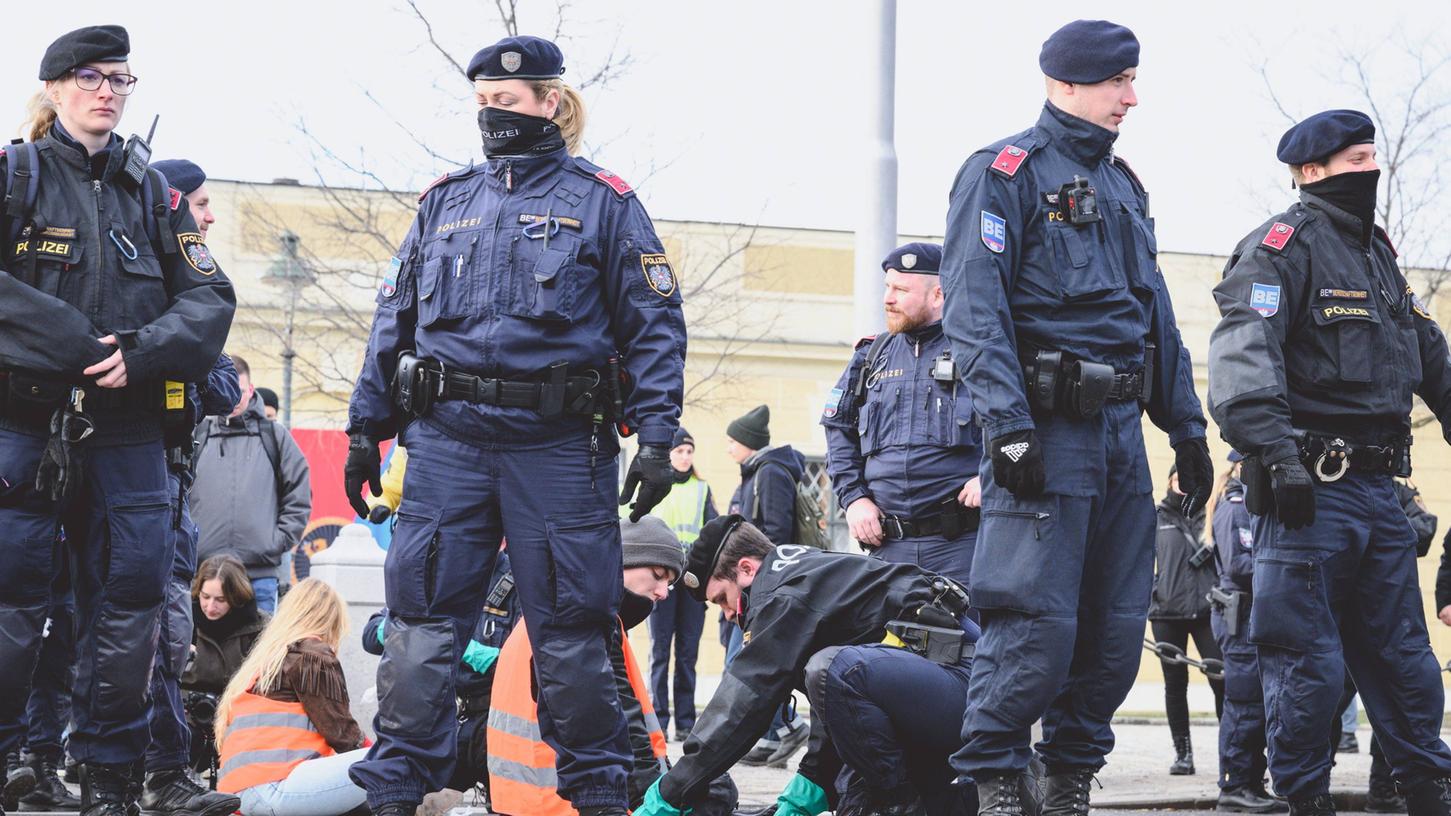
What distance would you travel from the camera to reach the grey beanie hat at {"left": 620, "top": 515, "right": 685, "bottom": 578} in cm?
609

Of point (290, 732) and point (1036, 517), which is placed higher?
point (1036, 517)

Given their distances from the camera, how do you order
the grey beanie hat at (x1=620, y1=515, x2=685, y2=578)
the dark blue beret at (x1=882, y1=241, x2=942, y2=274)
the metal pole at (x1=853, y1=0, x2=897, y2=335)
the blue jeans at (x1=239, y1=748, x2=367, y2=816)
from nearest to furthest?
the grey beanie hat at (x1=620, y1=515, x2=685, y2=578) → the blue jeans at (x1=239, y1=748, x2=367, y2=816) → the dark blue beret at (x1=882, y1=241, x2=942, y2=274) → the metal pole at (x1=853, y1=0, x2=897, y2=335)

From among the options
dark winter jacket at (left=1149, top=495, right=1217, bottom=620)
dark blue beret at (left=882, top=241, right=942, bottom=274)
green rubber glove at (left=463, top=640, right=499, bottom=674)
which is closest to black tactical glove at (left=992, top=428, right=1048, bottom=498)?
dark blue beret at (left=882, top=241, right=942, bottom=274)

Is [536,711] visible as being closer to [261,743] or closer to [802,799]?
[802,799]

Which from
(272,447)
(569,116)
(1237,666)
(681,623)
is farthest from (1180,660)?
(569,116)

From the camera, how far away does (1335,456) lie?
5.62 metres

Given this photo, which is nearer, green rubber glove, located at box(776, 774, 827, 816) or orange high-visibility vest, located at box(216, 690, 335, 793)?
green rubber glove, located at box(776, 774, 827, 816)

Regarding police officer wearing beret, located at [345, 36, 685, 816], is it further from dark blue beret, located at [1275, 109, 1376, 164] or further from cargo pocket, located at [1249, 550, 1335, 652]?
dark blue beret, located at [1275, 109, 1376, 164]

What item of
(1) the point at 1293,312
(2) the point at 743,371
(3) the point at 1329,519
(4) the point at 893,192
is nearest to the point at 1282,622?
(3) the point at 1329,519

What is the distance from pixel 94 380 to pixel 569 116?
5.41 ft

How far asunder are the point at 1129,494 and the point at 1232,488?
4.61 metres

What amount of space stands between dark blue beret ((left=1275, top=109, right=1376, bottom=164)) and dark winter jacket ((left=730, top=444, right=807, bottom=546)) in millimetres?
5364

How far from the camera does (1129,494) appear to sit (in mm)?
4895

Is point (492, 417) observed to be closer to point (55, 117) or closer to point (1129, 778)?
point (55, 117)
